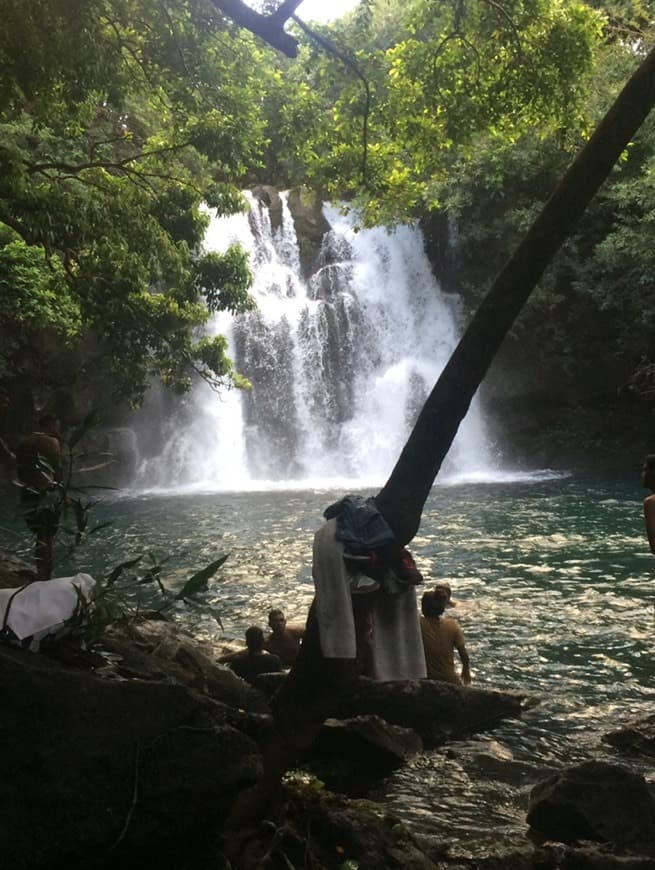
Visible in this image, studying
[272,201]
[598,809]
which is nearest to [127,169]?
[598,809]

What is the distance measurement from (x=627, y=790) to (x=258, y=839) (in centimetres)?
212

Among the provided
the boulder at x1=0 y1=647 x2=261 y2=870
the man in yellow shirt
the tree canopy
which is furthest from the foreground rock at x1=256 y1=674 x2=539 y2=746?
the tree canopy

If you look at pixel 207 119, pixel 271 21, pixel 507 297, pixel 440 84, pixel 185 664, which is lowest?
pixel 185 664

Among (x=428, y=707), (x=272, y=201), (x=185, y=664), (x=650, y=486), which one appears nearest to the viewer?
(x=650, y=486)

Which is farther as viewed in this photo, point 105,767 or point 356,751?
point 356,751

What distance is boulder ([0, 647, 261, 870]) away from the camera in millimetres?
2869

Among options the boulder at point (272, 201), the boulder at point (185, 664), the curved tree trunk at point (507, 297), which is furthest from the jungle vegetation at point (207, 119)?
the boulder at point (272, 201)

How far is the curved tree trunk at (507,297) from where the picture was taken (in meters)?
3.92

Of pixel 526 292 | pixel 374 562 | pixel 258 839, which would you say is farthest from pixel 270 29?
pixel 258 839

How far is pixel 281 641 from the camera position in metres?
7.45

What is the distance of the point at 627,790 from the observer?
4219mm

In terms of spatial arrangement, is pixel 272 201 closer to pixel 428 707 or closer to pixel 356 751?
A: pixel 428 707

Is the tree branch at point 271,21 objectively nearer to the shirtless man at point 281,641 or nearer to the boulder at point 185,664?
the boulder at point 185,664

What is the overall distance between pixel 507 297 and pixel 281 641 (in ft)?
15.3
